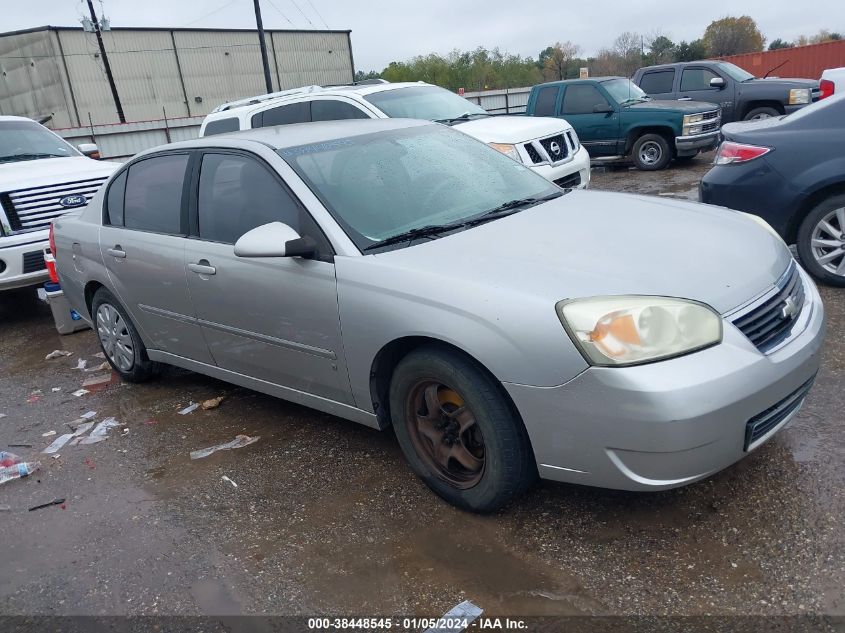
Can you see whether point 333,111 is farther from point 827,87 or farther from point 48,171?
point 827,87

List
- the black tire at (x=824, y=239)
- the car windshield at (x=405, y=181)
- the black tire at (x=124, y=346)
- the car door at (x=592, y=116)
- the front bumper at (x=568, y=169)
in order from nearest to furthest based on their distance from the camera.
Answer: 1. the car windshield at (x=405, y=181)
2. the black tire at (x=124, y=346)
3. the black tire at (x=824, y=239)
4. the front bumper at (x=568, y=169)
5. the car door at (x=592, y=116)

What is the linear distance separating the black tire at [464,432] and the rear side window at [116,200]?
276cm

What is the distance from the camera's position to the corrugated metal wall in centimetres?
3025

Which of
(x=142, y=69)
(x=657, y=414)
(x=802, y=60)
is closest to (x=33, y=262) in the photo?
(x=657, y=414)

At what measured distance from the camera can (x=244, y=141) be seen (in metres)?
4.01

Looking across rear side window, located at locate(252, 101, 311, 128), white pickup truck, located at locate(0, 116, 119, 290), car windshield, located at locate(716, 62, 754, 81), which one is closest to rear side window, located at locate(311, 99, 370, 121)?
rear side window, located at locate(252, 101, 311, 128)

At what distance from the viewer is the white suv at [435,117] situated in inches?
337

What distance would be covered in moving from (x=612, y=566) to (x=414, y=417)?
1.05 metres

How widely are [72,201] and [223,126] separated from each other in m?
2.93

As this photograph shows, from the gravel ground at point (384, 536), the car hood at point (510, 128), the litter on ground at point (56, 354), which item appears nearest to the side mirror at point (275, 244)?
the gravel ground at point (384, 536)

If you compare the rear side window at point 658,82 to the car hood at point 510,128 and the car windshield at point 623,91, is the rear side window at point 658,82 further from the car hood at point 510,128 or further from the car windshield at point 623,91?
the car hood at point 510,128

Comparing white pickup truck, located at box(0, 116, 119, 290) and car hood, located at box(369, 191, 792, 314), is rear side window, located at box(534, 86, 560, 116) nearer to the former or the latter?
white pickup truck, located at box(0, 116, 119, 290)

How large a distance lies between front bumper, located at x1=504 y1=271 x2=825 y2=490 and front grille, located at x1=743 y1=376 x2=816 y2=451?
26 mm

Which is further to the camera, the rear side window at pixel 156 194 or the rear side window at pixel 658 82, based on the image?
the rear side window at pixel 658 82
